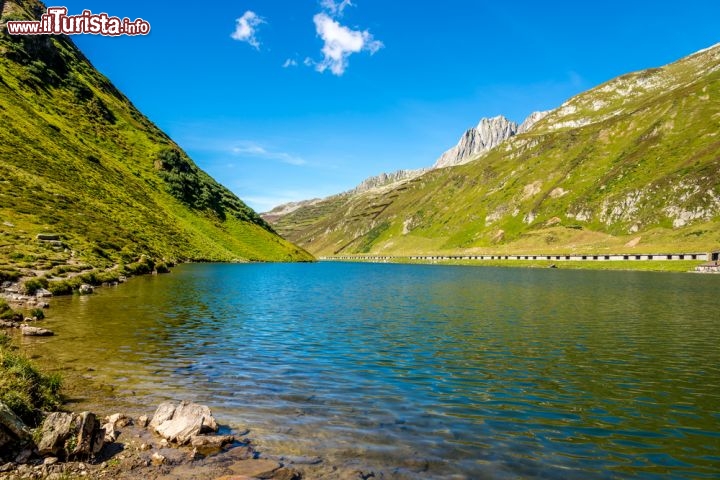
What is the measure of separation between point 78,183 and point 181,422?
122385 mm

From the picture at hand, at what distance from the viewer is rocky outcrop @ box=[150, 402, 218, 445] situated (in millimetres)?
13570

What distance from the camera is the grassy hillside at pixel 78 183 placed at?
70.7 m

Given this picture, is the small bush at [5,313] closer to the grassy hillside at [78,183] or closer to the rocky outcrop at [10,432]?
the grassy hillside at [78,183]

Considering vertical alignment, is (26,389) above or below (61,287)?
below

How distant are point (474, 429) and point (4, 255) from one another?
5654cm

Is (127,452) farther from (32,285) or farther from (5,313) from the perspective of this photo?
(32,285)

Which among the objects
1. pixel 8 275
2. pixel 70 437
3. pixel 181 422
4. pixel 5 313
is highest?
pixel 8 275

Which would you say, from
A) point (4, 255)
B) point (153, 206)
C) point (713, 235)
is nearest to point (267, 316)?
point (4, 255)

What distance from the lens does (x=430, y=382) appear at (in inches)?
819

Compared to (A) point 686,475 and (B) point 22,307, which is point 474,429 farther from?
(B) point 22,307

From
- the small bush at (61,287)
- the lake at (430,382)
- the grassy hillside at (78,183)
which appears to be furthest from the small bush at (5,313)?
the small bush at (61,287)

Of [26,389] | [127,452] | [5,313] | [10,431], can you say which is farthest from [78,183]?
[127,452]

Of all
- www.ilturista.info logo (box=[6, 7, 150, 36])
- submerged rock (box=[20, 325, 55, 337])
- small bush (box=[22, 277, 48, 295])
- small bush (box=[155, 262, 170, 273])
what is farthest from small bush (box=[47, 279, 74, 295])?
www.ilturista.info logo (box=[6, 7, 150, 36])

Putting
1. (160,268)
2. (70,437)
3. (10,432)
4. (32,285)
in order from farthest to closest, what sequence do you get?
1. (160,268)
2. (32,285)
3. (70,437)
4. (10,432)
